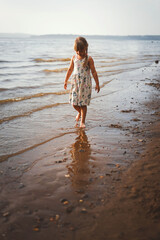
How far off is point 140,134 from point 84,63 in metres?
1.91

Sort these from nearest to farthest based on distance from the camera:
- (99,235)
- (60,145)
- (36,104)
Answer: (99,235)
(60,145)
(36,104)

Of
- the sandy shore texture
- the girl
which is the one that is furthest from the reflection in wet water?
the girl

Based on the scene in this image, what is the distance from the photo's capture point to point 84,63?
14.2 feet

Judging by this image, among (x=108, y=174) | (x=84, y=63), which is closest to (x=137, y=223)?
(x=108, y=174)

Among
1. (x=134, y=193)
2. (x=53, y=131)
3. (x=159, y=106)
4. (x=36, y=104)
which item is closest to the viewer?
(x=134, y=193)

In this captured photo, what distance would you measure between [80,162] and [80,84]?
1937 millimetres

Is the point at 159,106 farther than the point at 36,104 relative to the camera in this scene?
No

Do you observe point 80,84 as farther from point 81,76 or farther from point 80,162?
point 80,162

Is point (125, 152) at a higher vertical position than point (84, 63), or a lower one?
lower

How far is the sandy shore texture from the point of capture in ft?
6.41

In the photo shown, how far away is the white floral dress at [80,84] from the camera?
4.42 m

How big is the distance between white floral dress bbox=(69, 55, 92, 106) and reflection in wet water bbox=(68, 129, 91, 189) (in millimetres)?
837

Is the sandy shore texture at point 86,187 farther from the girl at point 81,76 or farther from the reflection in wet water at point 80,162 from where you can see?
the girl at point 81,76

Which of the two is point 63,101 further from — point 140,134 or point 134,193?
point 134,193
